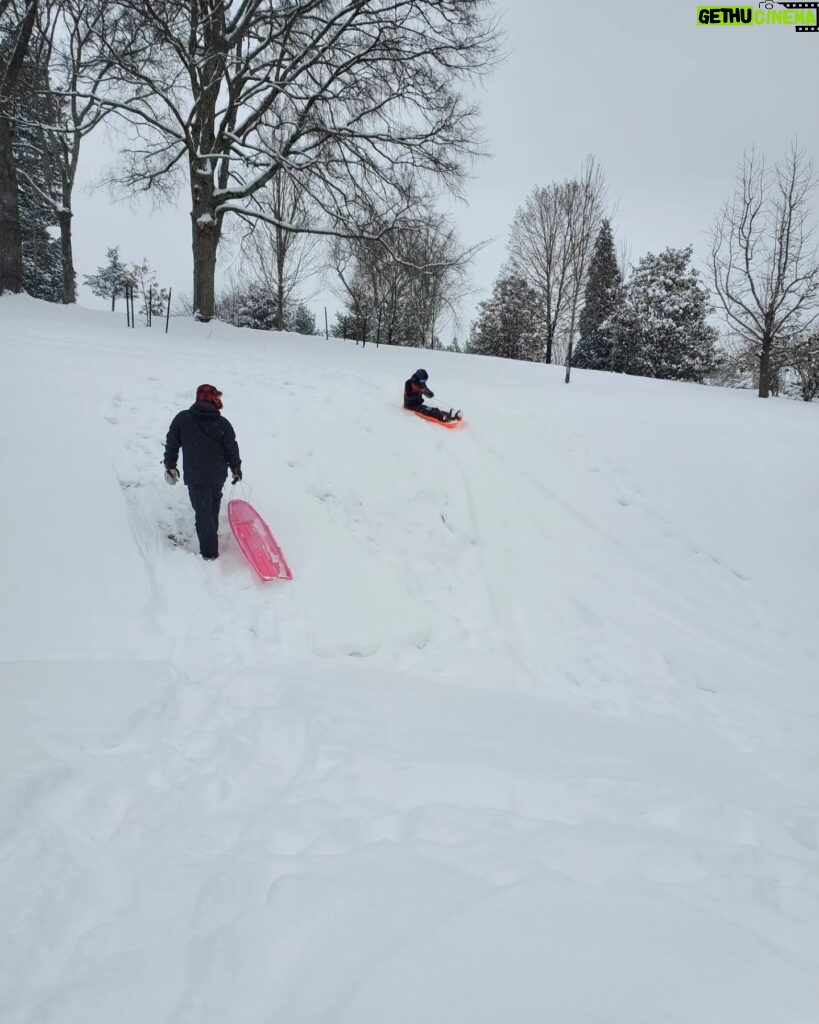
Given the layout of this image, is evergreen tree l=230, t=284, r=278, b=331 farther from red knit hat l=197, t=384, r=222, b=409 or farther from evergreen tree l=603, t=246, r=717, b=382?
red knit hat l=197, t=384, r=222, b=409

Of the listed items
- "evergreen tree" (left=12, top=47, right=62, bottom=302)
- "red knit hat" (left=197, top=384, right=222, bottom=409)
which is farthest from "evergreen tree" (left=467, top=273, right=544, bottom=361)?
"red knit hat" (left=197, top=384, right=222, bottom=409)

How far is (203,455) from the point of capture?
4.97m

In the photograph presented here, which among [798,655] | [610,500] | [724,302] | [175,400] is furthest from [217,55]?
[724,302]

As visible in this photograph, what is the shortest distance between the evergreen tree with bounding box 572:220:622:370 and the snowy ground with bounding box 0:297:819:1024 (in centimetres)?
2089

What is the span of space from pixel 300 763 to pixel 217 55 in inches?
585

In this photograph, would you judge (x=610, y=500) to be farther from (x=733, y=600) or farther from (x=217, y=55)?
(x=217, y=55)

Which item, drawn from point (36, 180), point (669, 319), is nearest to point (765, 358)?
point (669, 319)

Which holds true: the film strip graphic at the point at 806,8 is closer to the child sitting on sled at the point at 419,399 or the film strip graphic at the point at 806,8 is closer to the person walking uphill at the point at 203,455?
the child sitting on sled at the point at 419,399

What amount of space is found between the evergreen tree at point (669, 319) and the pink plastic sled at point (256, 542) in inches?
981

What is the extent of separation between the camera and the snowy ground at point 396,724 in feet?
5.01

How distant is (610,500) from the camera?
7.21m

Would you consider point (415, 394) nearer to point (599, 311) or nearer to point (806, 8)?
point (806, 8)

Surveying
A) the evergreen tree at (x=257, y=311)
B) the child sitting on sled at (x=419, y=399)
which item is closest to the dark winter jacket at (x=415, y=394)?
the child sitting on sled at (x=419, y=399)

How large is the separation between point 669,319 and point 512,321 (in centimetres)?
859
